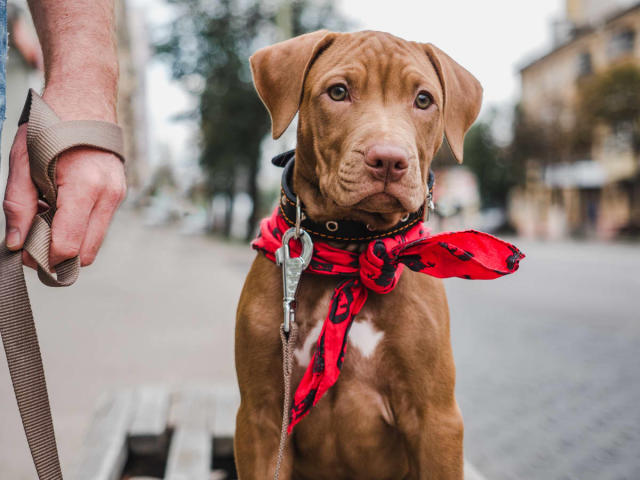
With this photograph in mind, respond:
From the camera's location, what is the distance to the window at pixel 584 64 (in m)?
35.4

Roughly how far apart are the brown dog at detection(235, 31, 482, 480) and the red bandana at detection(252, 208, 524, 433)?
0.27ft

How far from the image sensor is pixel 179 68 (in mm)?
25547

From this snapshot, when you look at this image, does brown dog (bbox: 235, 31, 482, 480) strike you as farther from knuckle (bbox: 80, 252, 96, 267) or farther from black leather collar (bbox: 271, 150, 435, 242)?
knuckle (bbox: 80, 252, 96, 267)

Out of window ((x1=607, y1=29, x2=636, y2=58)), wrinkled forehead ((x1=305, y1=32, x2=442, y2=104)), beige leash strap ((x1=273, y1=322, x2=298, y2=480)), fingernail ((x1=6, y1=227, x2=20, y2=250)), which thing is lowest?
beige leash strap ((x1=273, y1=322, x2=298, y2=480))

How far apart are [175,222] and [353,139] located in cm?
6067

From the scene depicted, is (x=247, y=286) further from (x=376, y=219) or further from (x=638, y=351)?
(x=638, y=351)

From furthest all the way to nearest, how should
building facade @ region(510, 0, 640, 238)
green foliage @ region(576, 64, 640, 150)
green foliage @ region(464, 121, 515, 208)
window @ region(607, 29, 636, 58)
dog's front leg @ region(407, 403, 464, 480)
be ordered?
green foliage @ region(464, 121, 515, 208), window @ region(607, 29, 636, 58), building facade @ region(510, 0, 640, 238), green foliage @ region(576, 64, 640, 150), dog's front leg @ region(407, 403, 464, 480)

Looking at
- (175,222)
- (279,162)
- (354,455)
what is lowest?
(175,222)

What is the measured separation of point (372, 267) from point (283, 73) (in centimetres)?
74

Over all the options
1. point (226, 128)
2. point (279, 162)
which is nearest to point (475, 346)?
point (279, 162)

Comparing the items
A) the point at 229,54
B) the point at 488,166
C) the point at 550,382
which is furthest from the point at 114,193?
the point at 488,166

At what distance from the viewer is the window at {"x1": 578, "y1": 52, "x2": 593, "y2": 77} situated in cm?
3544

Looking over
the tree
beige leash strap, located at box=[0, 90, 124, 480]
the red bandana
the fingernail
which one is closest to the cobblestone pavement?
the red bandana

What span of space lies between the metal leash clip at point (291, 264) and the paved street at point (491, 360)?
1.48 m
